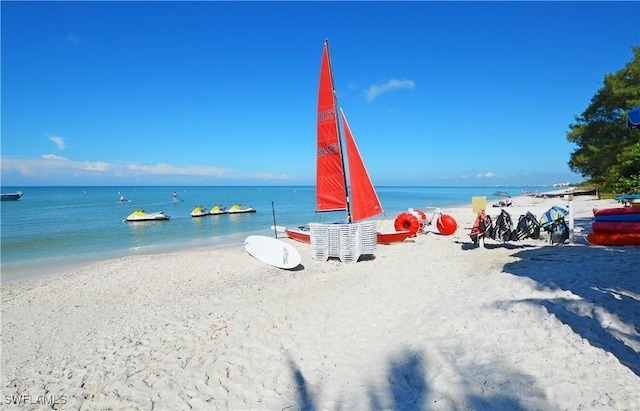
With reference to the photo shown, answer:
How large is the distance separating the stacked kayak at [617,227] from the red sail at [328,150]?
8.23 m

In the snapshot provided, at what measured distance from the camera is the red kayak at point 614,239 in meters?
9.10

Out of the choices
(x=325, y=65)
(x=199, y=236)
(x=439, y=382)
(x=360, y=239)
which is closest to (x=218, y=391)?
(x=439, y=382)

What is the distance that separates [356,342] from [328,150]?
9.68 m

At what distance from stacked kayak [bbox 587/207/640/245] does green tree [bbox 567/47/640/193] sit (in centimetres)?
842

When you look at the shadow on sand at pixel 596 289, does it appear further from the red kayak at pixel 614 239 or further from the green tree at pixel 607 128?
the green tree at pixel 607 128

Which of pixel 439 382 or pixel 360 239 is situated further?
pixel 360 239

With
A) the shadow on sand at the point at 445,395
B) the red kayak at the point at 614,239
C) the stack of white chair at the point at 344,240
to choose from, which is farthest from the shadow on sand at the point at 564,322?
the stack of white chair at the point at 344,240

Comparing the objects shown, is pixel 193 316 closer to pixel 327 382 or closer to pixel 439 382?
pixel 327 382

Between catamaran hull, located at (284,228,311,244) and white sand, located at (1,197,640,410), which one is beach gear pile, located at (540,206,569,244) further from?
catamaran hull, located at (284,228,311,244)

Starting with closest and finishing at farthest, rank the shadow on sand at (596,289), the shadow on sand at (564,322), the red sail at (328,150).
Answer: the shadow on sand at (564,322) → the shadow on sand at (596,289) → the red sail at (328,150)

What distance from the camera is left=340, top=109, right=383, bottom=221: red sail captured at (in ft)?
45.9

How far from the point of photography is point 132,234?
77.3 feet

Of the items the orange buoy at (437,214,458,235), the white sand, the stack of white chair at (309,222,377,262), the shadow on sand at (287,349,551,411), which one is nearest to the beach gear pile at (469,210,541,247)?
the white sand

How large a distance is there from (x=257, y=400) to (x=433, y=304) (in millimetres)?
3940
